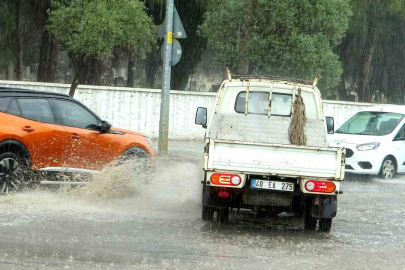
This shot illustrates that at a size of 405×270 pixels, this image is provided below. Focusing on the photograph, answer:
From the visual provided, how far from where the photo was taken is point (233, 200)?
9.98 meters

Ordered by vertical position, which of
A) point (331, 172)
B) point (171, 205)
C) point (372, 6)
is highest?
point (372, 6)

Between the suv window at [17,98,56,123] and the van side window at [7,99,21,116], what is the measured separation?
71 mm

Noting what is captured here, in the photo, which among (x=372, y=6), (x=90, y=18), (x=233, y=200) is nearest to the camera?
(x=233, y=200)

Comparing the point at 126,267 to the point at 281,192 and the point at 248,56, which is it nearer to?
the point at 281,192

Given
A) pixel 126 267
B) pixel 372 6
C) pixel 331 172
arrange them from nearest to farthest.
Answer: pixel 126 267, pixel 331 172, pixel 372 6

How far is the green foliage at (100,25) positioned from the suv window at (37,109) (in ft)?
26.8

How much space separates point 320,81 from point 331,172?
20444 mm

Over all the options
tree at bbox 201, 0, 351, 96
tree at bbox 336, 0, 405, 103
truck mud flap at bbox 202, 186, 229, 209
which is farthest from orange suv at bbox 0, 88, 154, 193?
tree at bbox 336, 0, 405, 103

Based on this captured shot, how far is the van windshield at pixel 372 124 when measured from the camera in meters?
18.6

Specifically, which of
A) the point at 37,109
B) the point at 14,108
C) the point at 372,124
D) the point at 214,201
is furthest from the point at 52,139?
the point at 372,124

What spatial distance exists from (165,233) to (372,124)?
10920mm

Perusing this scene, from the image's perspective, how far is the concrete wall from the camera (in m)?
24.4

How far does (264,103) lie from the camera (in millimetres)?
11656

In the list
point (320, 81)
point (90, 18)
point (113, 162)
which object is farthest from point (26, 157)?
point (320, 81)
